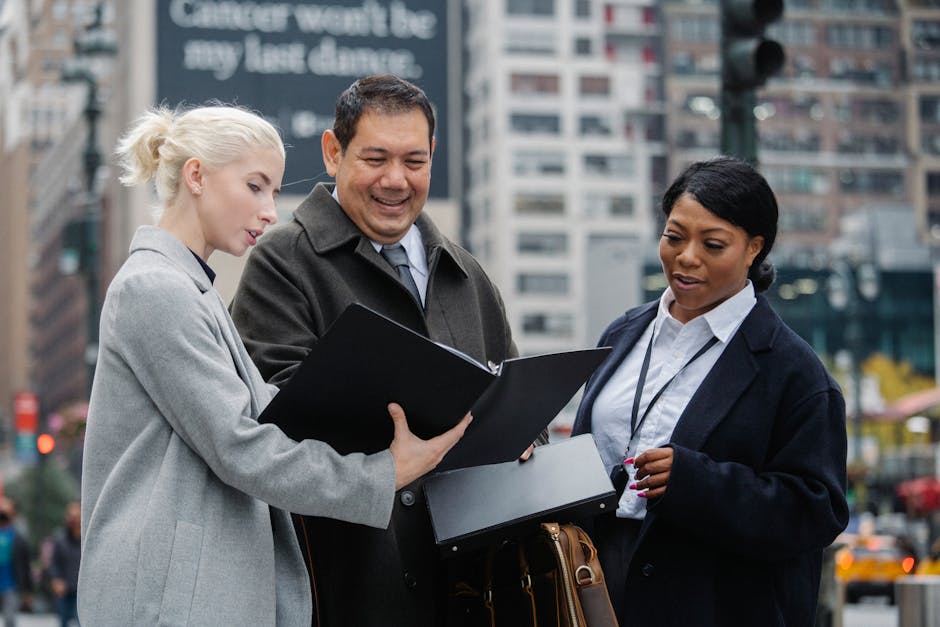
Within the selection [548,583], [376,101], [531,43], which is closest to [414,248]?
[376,101]

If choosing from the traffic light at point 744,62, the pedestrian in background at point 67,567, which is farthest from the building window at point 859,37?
the traffic light at point 744,62

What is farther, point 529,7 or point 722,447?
point 529,7

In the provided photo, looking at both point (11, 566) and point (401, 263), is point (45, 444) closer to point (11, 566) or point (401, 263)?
point (11, 566)

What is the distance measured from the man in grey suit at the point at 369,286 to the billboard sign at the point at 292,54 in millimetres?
61256

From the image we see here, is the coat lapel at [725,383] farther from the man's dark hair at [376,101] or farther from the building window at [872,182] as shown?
the building window at [872,182]

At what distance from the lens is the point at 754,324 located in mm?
4387

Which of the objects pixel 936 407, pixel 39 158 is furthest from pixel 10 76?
pixel 936 407

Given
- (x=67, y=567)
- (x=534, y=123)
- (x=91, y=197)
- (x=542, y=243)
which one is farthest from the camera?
(x=534, y=123)

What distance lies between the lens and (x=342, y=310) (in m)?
4.42

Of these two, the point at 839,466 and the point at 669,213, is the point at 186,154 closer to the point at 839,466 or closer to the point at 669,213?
the point at 669,213

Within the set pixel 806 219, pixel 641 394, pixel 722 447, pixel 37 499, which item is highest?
pixel 806 219

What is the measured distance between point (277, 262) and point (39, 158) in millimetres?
151626

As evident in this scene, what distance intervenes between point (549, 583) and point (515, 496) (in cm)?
25

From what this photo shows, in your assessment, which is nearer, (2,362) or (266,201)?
(266,201)
